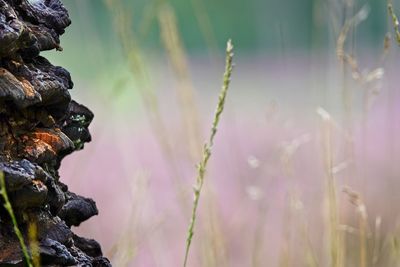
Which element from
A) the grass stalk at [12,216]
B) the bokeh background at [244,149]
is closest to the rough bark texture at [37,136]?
the grass stalk at [12,216]

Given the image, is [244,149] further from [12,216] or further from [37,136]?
[12,216]

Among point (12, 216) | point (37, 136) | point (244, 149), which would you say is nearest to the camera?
point (12, 216)

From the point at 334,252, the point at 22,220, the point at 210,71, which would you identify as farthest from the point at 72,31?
the point at 22,220

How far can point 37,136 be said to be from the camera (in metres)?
1.14

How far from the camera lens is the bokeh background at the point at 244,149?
210cm

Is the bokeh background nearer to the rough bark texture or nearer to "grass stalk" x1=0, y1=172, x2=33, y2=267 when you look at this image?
the rough bark texture

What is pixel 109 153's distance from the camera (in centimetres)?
551

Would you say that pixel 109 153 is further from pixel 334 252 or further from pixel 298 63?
pixel 298 63

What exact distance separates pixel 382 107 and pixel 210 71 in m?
3.82

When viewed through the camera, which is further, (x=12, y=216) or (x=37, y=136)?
(x=37, y=136)

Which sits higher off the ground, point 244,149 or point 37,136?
point 244,149

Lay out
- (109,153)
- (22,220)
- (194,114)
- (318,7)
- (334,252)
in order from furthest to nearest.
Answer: (109,153), (318,7), (194,114), (334,252), (22,220)

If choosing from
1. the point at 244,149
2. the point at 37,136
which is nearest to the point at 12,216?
the point at 37,136

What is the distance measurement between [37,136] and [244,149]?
4414 millimetres
